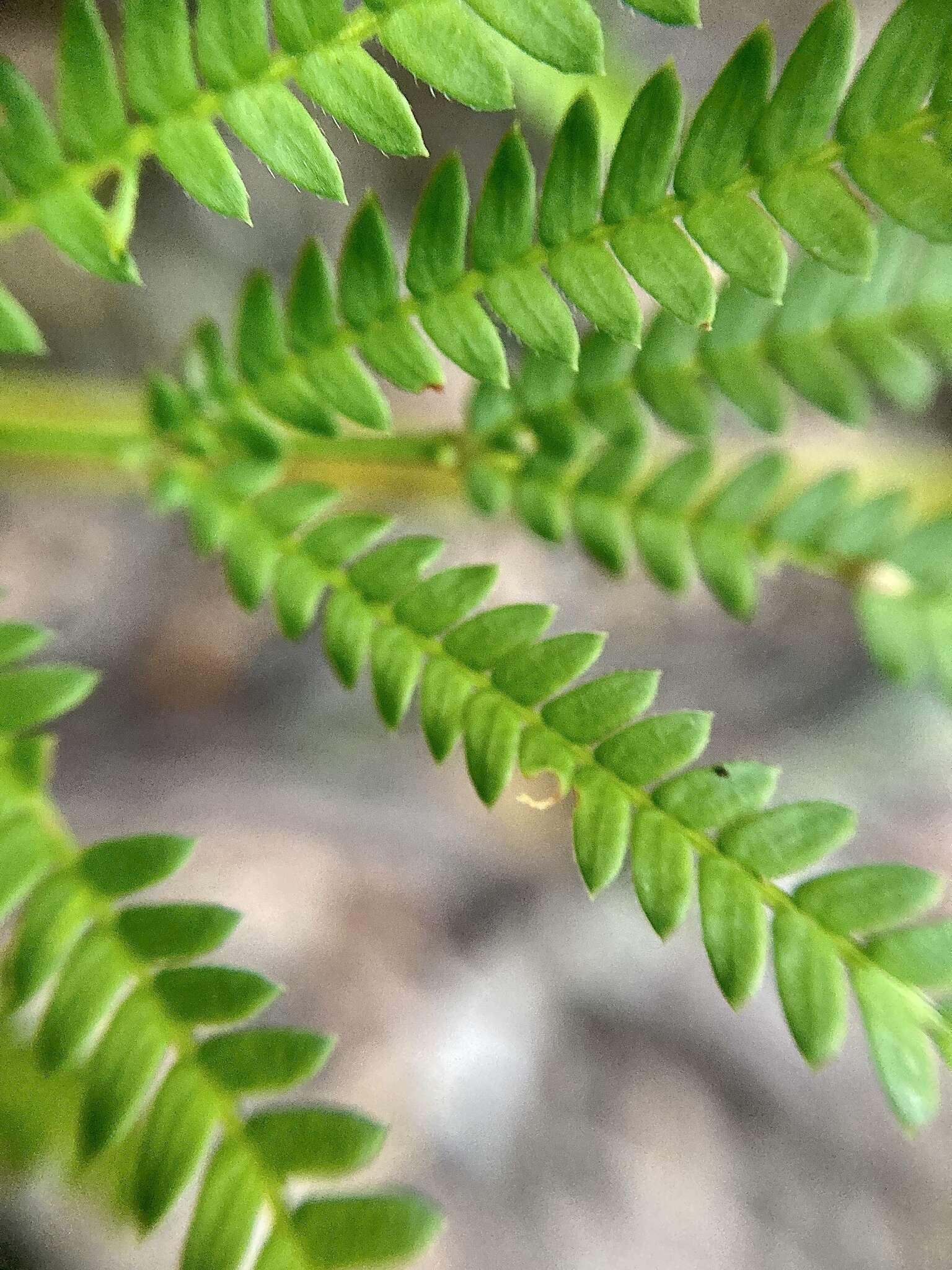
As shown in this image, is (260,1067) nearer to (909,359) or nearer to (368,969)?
(909,359)

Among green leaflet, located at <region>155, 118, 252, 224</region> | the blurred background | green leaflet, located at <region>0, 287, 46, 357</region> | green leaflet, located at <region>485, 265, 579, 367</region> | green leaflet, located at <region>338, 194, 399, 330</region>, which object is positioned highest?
green leaflet, located at <region>155, 118, 252, 224</region>

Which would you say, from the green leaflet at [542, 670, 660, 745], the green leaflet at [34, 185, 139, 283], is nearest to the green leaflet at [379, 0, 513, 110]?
the green leaflet at [34, 185, 139, 283]

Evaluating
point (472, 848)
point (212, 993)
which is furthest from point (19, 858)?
point (472, 848)

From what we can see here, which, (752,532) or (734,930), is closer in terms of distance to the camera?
(734,930)

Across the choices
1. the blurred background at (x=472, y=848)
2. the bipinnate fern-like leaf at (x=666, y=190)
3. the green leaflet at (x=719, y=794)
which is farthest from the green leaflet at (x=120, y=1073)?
the blurred background at (x=472, y=848)

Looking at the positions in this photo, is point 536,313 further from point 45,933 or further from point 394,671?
point 45,933

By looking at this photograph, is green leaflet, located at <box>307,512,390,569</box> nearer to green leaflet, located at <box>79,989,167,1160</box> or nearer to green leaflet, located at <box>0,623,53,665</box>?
green leaflet, located at <box>0,623,53,665</box>
